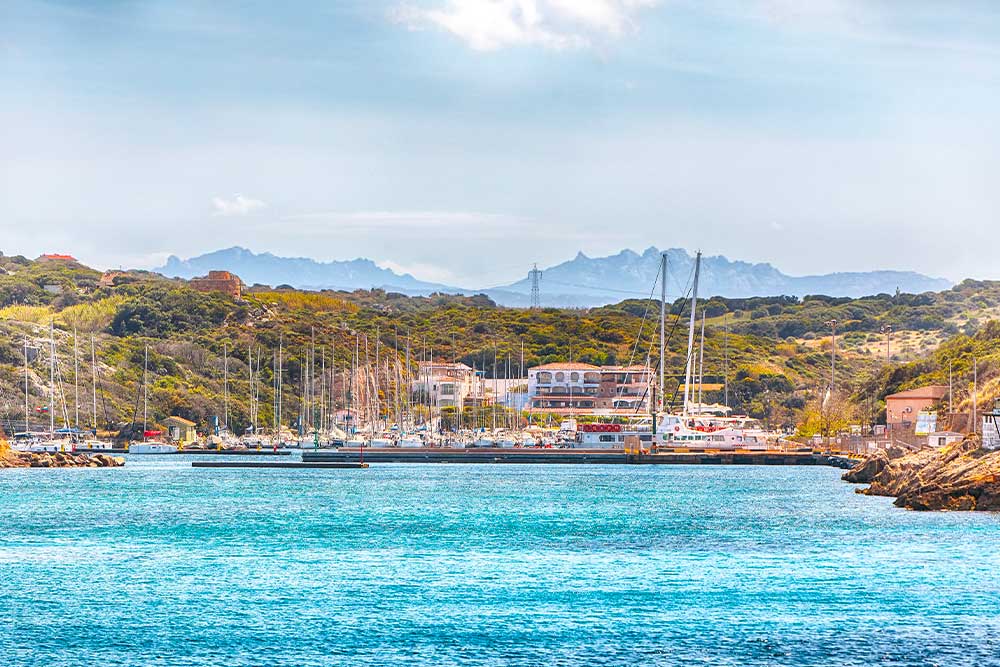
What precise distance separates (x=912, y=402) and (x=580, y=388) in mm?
60317

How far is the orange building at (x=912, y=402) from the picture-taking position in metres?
115

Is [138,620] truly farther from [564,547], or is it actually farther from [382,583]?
[564,547]

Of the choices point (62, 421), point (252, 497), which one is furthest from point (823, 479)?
point (62, 421)

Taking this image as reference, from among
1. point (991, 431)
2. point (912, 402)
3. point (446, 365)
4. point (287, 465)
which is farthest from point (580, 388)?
point (991, 431)

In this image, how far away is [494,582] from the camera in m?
39.8

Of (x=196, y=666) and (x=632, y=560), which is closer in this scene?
(x=196, y=666)

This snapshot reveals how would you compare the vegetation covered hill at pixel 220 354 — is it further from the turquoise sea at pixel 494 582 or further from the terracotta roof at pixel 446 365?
the turquoise sea at pixel 494 582

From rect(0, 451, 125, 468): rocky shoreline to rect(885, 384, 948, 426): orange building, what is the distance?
63265mm

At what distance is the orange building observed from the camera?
114938 millimetres

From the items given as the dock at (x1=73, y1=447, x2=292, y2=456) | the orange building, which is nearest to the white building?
the orange building

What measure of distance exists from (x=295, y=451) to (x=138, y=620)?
10155 centimetres

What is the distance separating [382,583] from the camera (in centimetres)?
3966

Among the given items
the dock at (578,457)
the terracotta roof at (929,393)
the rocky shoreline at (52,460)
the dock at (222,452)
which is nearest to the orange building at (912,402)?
the terracotta roof at (929,393)

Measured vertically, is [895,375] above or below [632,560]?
above
